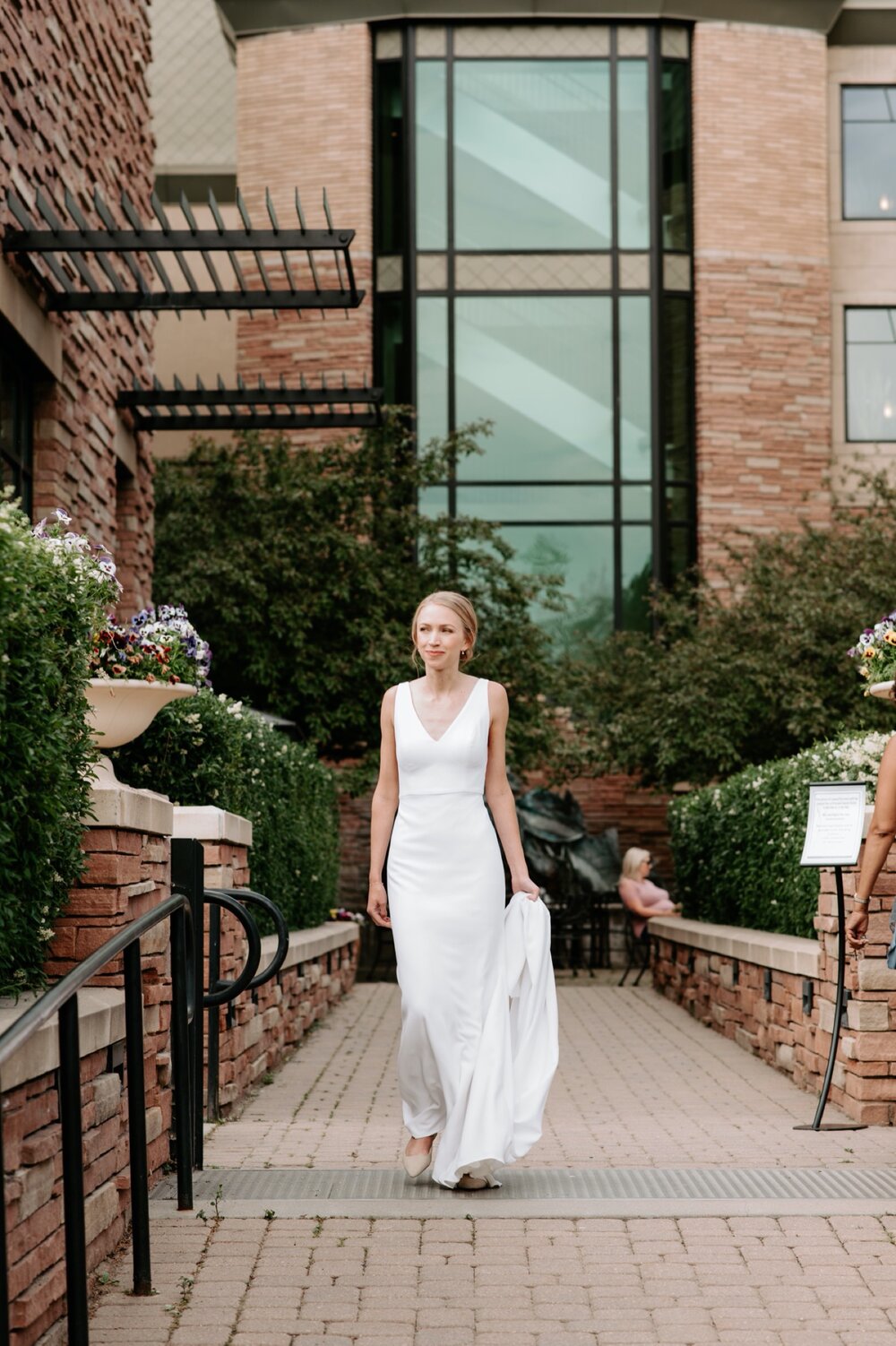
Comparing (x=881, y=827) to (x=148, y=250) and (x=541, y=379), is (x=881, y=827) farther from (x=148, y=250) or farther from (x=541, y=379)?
(x=541, y=379)

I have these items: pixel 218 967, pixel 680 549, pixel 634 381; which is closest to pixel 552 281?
pixel 634 381

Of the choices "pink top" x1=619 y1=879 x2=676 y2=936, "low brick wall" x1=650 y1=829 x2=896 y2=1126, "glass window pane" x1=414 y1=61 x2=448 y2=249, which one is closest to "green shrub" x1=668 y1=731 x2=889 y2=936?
"low brick wall" x1=650 y1=829 x2=896 y2=1126

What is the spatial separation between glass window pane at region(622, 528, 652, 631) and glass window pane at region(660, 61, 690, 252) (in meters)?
4.24

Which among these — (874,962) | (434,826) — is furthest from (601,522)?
(434,826)

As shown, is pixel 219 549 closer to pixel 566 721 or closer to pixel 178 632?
pixel 566 721

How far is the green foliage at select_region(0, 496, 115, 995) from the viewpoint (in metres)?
4.16

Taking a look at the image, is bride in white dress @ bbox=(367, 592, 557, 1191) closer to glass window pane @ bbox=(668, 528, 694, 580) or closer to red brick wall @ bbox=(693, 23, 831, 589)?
glass window pane @ bbox=(668, 528, 694, 580)

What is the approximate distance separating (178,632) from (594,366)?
52.0 ft

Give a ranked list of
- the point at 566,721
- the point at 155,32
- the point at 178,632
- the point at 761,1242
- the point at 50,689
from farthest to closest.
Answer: the point at 155,32 < the point at 566,721 < the point at 178,632 < the point at 761,1242 < the point at 50,689

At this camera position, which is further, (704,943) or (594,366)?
(594,366)

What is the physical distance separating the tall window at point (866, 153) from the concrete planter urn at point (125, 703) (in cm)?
1944

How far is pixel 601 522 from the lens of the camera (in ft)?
74.8

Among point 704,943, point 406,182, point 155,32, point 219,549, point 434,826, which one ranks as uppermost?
point 155,32

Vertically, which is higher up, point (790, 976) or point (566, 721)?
point (566, 721)
